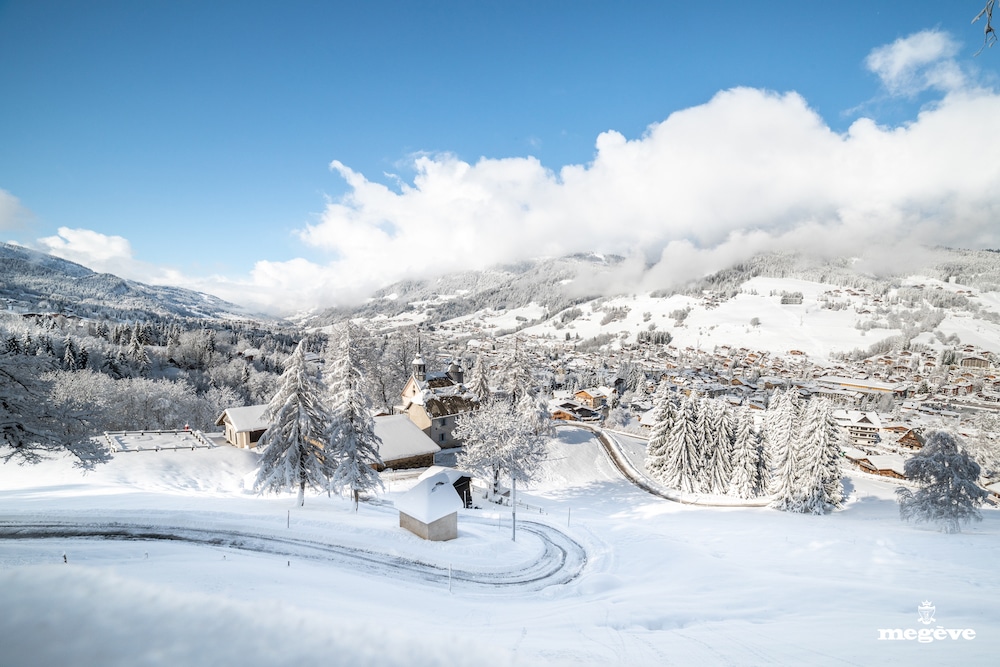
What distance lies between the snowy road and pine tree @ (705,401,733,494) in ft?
102

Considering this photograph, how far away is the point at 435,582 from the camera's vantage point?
1683 cm

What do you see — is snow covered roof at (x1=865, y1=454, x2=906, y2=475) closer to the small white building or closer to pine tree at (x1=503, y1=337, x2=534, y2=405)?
pine tree at (x1=503, y1=337, x2=534, y2=405)

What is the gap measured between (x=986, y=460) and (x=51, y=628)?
79507mm

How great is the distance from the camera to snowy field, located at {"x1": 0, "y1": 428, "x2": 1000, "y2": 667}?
4.29m

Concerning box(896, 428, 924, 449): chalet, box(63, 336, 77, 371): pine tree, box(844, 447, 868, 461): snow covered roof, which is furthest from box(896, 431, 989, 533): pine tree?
box(63, 336, 77, 371): pine tree

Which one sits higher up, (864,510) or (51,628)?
(51,628)

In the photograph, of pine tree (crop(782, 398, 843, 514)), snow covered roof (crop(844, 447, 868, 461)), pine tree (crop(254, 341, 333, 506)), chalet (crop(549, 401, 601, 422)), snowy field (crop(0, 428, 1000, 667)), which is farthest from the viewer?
chalet (crop(549, 401, 601, 422))

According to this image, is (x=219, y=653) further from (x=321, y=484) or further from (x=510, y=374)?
(x=510, y=374)

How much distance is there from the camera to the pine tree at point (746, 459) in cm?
4206

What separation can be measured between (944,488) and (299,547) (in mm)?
42008

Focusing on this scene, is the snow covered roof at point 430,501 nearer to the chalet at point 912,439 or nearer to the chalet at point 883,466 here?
the chalet at point 883,466

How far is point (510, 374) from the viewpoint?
49.3 metres

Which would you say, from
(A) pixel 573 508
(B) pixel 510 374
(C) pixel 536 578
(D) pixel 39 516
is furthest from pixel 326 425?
(B) pixel 510 374

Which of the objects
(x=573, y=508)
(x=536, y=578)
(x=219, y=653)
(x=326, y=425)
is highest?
(x=219, y=653)
